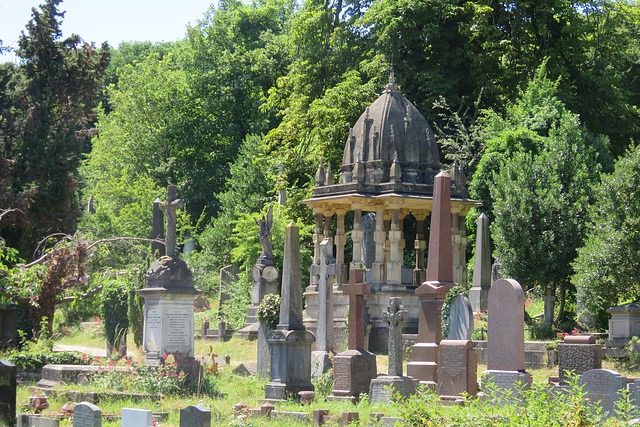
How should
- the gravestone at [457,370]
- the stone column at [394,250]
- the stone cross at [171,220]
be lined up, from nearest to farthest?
the gravestone at [457,370] < the stone cross at [171,220] < the stone column at [394,250]

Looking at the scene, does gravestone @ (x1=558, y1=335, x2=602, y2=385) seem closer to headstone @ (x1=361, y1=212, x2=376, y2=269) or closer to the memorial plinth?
the memorial plinth

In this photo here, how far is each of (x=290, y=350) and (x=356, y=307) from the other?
1.54 metres

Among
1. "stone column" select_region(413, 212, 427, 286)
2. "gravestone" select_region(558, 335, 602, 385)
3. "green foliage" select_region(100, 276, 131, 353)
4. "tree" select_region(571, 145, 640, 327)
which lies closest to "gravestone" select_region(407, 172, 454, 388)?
"gravestone" select_region(558, 335, 602, 385)

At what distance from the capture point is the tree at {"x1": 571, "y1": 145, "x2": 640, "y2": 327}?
22172 mm

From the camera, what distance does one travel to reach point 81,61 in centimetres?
3388

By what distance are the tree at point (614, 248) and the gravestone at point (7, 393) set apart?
14526 mm

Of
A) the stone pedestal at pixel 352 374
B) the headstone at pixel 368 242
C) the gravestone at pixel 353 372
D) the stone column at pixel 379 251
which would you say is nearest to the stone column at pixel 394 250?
the stone column at pixel 379 251

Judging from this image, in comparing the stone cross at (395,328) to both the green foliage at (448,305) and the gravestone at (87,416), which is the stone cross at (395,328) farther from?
the gravestone at (87,416)

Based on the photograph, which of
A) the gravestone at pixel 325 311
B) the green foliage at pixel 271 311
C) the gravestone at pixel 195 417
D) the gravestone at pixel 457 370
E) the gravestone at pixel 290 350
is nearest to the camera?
the gravestone at pixel 195 417

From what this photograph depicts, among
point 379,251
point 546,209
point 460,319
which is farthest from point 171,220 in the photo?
point 546,209

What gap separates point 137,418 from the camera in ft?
34.9

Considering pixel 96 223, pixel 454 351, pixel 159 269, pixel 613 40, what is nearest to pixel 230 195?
pixel 96 223

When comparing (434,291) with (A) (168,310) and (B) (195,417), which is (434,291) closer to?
(A) (168,310)

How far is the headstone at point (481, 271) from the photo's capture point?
26391mm
